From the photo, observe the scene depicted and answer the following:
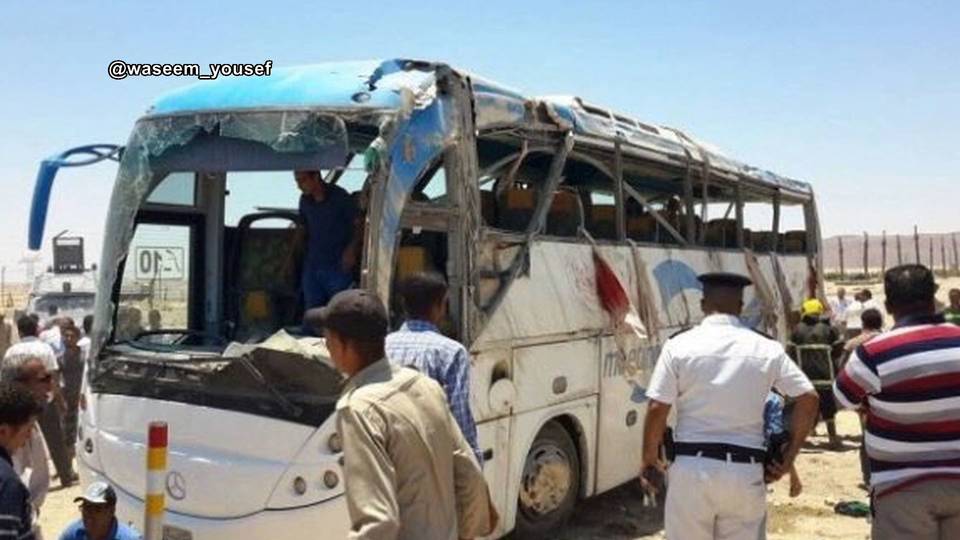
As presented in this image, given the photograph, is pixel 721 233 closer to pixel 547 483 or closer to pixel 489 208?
pixel 547 483

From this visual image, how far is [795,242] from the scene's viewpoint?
46.8 ft

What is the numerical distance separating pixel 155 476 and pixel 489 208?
298cm

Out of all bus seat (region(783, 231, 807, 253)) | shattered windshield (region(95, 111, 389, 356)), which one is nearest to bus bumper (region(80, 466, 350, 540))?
shattered windshield (region(95, 111, 389, 356))

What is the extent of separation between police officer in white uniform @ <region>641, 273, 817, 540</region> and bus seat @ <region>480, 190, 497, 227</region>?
2.39 m

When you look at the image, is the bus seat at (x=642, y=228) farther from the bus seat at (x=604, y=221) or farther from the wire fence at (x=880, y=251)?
the wire fence at (x=880, y=251)

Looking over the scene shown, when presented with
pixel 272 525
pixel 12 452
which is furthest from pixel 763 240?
pixel 12 452

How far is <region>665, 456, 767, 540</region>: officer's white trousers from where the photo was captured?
460cm

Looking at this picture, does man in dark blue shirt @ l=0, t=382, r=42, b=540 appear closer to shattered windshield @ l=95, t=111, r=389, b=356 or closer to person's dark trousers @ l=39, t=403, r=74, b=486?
shattered windshield @ l=95, t=111, r=389, b=356

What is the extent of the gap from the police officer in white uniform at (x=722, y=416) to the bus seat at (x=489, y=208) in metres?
2.39

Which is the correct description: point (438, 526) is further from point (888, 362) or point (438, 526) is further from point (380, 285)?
point (380, 285)

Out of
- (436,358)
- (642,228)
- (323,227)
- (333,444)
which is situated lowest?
(333,444)

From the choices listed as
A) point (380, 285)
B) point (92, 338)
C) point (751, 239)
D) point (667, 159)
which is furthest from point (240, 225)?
point (751, 239)

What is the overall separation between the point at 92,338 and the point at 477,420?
244 centimetres

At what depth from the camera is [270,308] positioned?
684 centimetres
